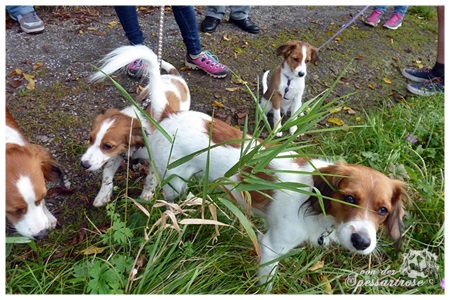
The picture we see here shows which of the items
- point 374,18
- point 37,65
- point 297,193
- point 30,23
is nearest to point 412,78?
point 374,18

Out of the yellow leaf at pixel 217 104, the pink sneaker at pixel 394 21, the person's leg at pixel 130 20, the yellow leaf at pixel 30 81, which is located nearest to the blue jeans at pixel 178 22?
the person's leg at pixel 130 20

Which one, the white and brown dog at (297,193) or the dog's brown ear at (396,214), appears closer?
the white and brown dog at (297,193)

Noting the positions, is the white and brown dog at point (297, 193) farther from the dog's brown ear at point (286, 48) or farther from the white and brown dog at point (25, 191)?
the dog's brown ear at point (286, 48)

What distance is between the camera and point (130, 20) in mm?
3520

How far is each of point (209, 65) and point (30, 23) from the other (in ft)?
6.98

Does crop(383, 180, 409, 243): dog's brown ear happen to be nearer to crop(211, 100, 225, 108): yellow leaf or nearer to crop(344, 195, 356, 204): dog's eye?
crop(344, 195, 356, 204): dog's eye

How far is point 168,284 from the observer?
1.97 meters

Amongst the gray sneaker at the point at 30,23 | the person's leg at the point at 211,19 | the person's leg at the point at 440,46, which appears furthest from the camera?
the person's leg at the point at 211,19

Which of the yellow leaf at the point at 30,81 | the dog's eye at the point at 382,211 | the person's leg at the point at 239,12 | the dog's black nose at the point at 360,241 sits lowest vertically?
the yellow leaf at the point at 30,81

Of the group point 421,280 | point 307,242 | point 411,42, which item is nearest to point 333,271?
point 307,242

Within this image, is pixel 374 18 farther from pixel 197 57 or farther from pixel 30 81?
pixel 30 81

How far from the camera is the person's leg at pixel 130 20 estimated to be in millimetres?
3471

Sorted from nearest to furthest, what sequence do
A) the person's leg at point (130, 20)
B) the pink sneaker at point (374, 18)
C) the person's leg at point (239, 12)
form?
the person's leg at point (130, 20) → the person's leg at point (239, 12) → the pink sneaker at point (374, 18)

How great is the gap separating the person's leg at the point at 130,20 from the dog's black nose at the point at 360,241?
2.78 meters
